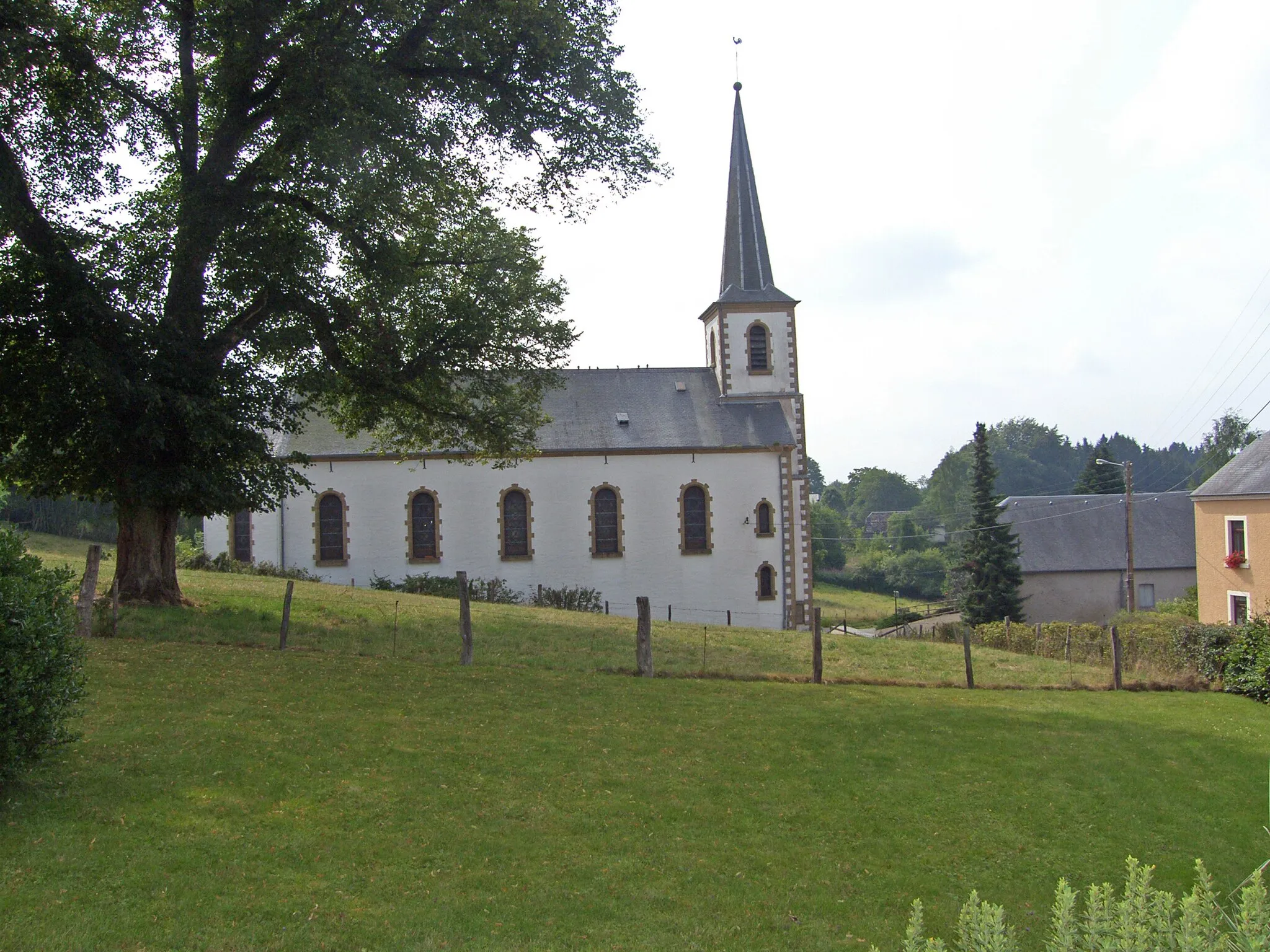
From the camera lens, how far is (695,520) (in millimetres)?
31391

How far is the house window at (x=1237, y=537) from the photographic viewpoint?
2839 centimetres

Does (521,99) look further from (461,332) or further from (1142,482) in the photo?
(1142,482)

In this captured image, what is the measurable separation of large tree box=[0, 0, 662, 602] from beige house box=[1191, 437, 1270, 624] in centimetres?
2220

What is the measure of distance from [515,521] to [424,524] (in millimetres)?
3012

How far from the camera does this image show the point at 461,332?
17.1m

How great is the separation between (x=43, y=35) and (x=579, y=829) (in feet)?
43.0

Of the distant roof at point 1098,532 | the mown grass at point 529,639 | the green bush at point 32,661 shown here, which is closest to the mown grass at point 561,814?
the green bush at point 32,661

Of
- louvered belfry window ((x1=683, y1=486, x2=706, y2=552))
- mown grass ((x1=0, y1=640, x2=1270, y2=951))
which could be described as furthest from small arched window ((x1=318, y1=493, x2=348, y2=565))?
mown grass ((x1=0, y1=640, x2=1270, y2=951))

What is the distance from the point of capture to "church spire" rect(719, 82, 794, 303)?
33.9m

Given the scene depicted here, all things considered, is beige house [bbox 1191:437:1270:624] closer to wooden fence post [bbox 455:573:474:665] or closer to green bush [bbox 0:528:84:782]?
wooden fence post [bbox 455:573:474:665]

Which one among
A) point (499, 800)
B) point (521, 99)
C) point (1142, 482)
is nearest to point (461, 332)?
point (521, 99)

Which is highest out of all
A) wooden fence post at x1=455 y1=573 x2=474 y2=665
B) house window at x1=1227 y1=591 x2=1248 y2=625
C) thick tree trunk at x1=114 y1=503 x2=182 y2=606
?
thick tree trunk at x1=114 y1=503 x2=182 y2=606

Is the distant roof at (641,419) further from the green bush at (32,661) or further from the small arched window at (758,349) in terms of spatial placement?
the green bush at (32,661)

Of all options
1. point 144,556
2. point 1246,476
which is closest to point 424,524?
point 144,556
